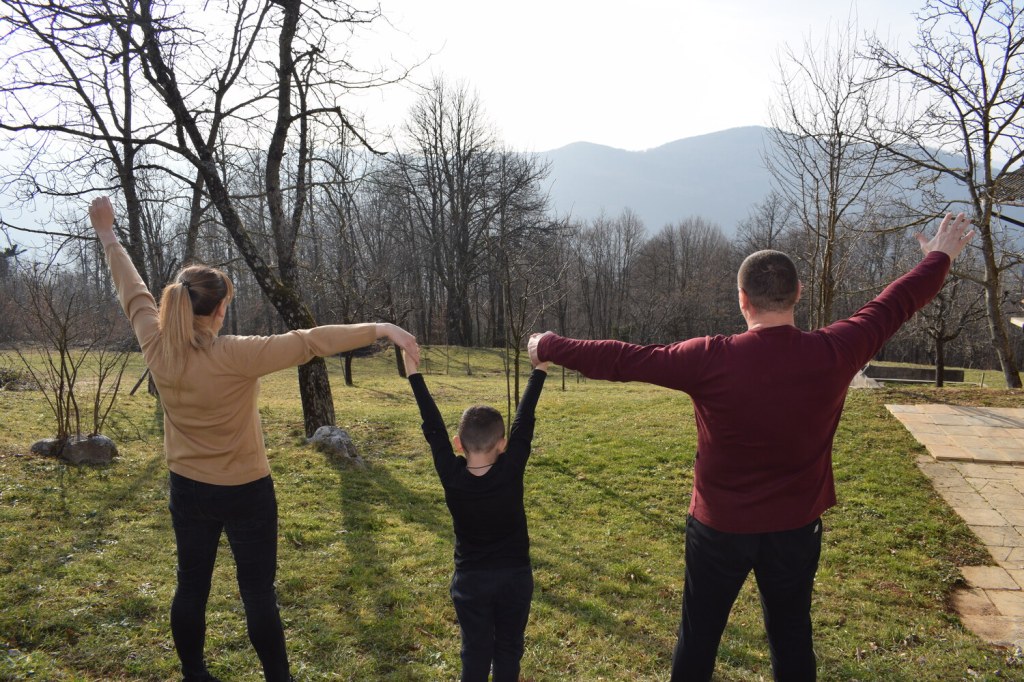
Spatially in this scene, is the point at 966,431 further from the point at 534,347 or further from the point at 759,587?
the point at 534,347

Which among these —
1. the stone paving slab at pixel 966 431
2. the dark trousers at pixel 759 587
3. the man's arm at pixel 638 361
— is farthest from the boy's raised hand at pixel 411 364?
the stone paving slab at pixel 966 431

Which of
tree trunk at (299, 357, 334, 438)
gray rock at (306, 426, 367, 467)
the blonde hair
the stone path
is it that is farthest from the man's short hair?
tree trunk at (299, 357, 334, 438)

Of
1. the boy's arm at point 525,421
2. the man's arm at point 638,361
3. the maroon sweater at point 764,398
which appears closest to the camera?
the maroon sweater at point 764,398

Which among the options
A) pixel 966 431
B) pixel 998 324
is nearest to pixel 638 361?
pixel 966 431

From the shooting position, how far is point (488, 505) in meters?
2.37

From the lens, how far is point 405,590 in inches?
177

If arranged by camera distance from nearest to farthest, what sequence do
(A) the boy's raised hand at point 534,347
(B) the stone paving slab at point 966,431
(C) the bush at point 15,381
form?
(A) the boy's raised hand at point 534,347, (B) the stone paving slab at point 966,431, (C) the bush at point 15,381

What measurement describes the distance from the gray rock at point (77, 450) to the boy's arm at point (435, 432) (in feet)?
21.3

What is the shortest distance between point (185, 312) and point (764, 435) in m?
2.22

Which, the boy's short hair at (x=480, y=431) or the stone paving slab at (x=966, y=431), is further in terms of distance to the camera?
the stone paving slab at (x=966, y=431)

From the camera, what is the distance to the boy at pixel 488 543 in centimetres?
237

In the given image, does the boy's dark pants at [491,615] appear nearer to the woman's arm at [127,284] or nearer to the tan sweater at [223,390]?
the tan sweater at [223,390]

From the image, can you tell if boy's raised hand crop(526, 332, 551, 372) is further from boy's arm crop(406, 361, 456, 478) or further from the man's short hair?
the man's short hair

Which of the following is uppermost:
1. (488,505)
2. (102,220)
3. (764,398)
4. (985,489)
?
(102,220)
